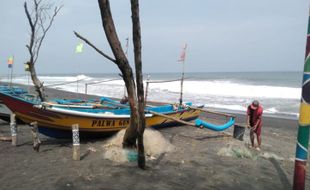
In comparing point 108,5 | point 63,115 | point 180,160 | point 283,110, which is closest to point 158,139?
point 180,160

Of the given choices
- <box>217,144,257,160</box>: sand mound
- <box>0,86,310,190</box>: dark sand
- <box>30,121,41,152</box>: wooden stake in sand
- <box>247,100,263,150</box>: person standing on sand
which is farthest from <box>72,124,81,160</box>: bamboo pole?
<box>247,100,263,150</box>: person standing on sand

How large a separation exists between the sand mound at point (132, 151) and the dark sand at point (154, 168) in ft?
0.53

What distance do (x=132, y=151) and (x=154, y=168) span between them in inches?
33.7

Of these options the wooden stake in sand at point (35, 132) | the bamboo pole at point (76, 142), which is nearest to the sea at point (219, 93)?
the bamboo pole at point (76, 142)

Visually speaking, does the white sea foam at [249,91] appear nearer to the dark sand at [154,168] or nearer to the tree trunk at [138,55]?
the dark sand at [154,168]

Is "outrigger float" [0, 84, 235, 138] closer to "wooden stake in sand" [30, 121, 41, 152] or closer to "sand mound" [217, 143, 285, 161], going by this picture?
"wooden stake in sand" [30, 121, 41, 152]

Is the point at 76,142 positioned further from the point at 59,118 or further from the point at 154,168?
the point at 154,168

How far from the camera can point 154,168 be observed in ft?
20.8

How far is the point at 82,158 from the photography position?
23.0ft

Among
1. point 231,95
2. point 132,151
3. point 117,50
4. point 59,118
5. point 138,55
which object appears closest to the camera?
point 138,55

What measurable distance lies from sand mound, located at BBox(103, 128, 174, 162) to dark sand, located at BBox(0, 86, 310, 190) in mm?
162

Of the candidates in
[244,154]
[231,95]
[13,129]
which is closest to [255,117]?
[244,154]

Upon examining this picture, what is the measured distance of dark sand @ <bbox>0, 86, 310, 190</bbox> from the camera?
5.42 m

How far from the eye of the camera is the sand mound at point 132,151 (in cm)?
675
